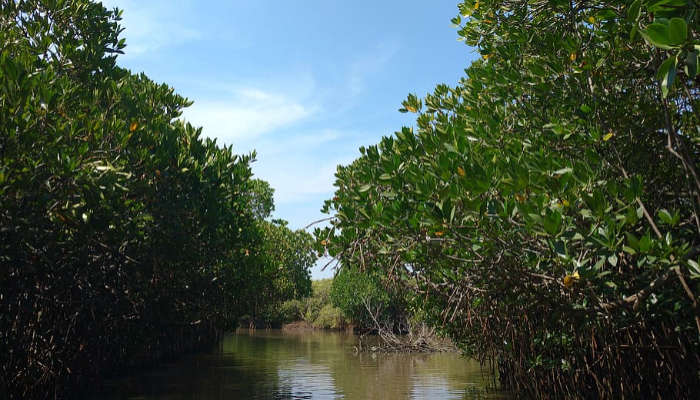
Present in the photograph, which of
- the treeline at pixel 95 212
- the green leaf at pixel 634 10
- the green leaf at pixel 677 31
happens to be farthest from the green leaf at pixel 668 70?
the treeline at pixel 95 212

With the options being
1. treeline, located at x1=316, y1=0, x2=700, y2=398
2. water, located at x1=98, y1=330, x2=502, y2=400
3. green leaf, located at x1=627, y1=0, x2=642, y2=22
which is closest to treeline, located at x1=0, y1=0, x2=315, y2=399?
water, located at x1=98, y1=330, x2=502, y2=400

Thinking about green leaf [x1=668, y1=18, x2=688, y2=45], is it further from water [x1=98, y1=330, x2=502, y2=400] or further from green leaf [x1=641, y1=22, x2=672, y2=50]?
water [x1=98, y1=330, x2=502, y2=400]

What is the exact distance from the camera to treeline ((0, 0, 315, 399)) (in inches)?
324

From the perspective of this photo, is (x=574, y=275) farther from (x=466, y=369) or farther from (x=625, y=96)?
(x=466, y=369)

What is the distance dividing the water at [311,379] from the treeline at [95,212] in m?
1.59

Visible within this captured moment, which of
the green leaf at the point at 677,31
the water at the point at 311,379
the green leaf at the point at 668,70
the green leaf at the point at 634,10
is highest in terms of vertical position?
the green leaf at the point at 634,10

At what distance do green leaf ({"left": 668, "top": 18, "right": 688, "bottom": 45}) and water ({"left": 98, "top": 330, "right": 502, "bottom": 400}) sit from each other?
11.5 metres

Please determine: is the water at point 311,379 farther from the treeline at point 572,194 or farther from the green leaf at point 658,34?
the green leaf at point 658,34

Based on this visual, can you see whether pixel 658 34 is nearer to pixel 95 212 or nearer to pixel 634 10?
pixel 634 10

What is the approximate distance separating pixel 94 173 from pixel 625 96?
29.2 feet

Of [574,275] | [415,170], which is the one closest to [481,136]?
[415,170]

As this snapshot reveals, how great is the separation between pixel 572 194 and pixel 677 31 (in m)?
3.23

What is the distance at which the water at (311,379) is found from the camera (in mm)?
13156

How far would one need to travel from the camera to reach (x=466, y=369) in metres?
18.4
